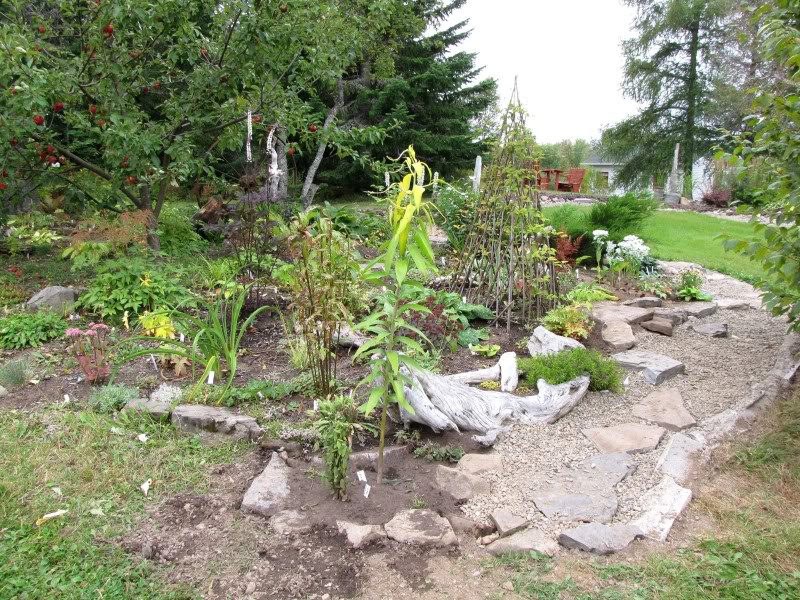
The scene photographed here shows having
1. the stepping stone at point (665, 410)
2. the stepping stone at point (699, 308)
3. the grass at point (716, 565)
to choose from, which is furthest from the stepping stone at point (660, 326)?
the grass at point (716, 565)

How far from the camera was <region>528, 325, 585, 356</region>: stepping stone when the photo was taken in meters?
4.31

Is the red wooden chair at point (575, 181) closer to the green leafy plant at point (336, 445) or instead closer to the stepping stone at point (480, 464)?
the stepping stone at point (480, 464)

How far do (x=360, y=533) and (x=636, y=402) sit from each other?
2290 mm

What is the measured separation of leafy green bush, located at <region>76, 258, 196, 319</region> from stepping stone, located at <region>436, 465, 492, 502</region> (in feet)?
9.04

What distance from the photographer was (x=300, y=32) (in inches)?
224

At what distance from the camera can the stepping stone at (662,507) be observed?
2574 millimetres

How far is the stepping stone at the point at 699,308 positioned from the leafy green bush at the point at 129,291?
4.75m

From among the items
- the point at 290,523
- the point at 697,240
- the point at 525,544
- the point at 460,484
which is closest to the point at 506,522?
the point at 525,544

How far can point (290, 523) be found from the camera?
2590mm

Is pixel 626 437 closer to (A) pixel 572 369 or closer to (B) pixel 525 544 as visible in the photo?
(A) pixel 572 369

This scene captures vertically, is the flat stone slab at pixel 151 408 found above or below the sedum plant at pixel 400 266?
below

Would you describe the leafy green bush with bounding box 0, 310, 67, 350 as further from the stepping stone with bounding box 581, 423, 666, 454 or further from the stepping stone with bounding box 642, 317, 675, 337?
the stepping stone with bounding box 642, 317, 675, 337

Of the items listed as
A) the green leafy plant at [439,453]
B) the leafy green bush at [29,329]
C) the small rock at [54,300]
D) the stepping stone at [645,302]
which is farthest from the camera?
the stepping stone at [645,302]

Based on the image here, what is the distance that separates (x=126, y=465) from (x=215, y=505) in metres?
0.60
